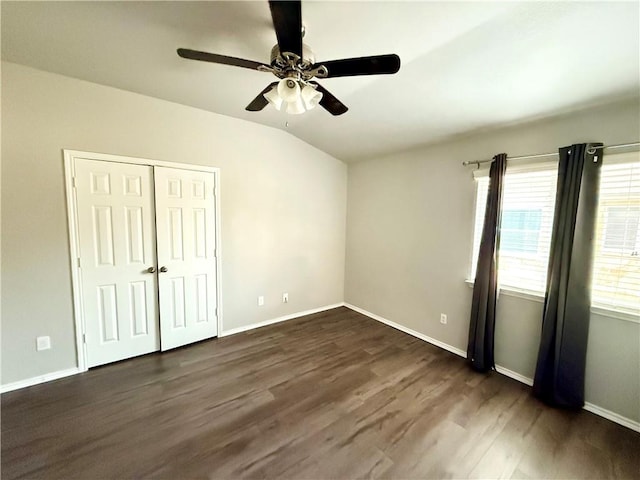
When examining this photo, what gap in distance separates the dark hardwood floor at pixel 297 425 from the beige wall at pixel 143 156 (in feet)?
2.23

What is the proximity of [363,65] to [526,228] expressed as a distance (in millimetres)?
2154

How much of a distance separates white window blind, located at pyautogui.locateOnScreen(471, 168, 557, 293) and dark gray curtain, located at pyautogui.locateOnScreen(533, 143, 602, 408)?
16 cm

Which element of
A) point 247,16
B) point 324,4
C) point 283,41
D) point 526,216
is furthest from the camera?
point 526,216

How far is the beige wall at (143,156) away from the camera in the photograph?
205 cm

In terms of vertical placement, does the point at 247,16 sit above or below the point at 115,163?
above

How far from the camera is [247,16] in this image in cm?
150

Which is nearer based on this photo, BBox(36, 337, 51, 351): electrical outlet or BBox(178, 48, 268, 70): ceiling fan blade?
BBox(178, 48, 268, 70): ceiling fan blade

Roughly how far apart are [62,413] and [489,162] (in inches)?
168

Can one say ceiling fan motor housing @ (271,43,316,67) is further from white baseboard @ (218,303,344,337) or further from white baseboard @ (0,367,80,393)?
white baseboard @ (0,367,80,393)

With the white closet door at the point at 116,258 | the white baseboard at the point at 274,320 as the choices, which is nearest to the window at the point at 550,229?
the white baseboard at the point at 274,320

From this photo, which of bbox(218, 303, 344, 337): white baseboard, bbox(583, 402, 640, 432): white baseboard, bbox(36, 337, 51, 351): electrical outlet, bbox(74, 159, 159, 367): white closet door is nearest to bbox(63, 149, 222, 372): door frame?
bbox(74, 159, 159, 367): white closet door

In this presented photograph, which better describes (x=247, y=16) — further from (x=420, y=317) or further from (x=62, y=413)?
(x=420, y=317)

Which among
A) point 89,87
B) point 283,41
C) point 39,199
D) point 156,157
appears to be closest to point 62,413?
point 39,199

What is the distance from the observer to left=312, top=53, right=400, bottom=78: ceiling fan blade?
1.27 meters
